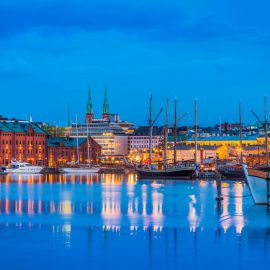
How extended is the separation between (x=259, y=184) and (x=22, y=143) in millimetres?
127639

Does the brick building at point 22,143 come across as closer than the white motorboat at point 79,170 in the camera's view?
No

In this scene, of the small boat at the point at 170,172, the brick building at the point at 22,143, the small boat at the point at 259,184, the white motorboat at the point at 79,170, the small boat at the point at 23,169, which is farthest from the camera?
the brick building at the point at 22,143

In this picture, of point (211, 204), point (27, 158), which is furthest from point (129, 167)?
point (211, 204)

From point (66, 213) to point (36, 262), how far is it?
62.1 feet

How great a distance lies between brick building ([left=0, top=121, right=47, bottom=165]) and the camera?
168125 mm

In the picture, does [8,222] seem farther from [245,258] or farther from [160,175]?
[160,175]

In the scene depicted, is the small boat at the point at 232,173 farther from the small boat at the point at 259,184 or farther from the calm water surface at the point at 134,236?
the small boat at the point at 259,184

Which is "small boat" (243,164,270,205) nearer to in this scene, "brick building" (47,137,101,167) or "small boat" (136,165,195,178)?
"small boat" (136,165,195,178)

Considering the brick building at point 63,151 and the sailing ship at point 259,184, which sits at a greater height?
the brick building at point 63,151

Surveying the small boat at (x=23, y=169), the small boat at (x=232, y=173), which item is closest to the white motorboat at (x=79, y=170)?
the small boat at (x=23, y=169)

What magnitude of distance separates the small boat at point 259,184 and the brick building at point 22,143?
121935mm

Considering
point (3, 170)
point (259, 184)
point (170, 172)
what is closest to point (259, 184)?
point (259, 184)

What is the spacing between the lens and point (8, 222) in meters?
40.0

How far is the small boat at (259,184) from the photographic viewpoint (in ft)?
154
